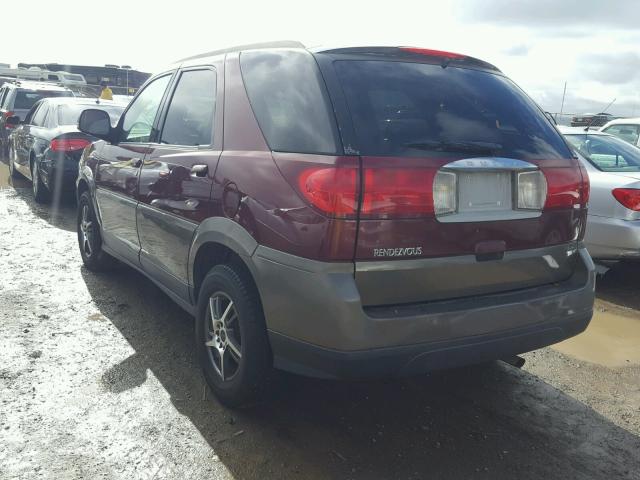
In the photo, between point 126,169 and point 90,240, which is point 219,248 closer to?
point 126,169

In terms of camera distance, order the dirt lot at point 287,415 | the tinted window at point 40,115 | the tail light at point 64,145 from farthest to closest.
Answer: the tinted window at point 40,115 → the tail light at point 64,145 → the dirt lot at point 287,415

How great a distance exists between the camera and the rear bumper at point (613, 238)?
521 centimetres

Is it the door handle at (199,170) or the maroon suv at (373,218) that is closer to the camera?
the maroon suv at (373,218)

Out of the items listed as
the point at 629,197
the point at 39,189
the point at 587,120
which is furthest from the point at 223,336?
the point at 587,120

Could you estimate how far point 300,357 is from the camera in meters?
2.58

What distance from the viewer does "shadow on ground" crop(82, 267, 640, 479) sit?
2723mm

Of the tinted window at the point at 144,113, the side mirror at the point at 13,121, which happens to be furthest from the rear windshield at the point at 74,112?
the tinted window at the point at 144,113

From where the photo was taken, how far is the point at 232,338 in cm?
306

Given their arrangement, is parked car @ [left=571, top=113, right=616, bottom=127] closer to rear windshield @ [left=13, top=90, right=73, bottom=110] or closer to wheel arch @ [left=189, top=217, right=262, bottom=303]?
rear windshield @ [left=13, top=90, right=73, bottom=110]

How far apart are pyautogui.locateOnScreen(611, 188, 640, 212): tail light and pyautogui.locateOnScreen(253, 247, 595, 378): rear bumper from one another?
295 centimetres

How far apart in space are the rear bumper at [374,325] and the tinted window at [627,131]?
23.8ft

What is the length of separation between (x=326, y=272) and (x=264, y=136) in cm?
83

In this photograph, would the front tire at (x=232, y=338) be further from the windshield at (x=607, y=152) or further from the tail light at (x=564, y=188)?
the windshield at (x=607, y=152)

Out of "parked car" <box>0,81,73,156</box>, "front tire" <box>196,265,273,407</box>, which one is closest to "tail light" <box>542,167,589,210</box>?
"front tire" <box>196,265,273,407</box>
